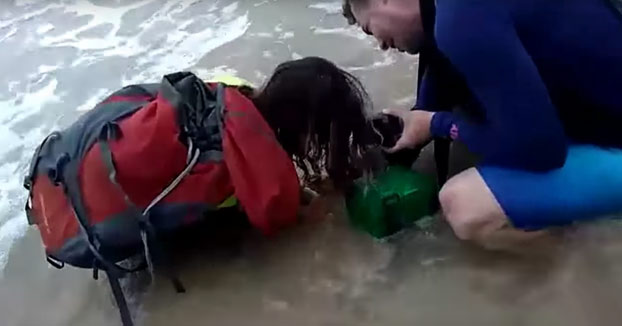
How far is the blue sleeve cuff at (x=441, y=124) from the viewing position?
4.43 ft

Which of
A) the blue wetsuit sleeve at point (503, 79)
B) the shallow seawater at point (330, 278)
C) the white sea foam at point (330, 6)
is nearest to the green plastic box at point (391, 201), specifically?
the shallow seawater at point (330, 278)

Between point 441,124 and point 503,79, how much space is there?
200mm

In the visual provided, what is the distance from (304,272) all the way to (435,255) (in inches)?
7.5

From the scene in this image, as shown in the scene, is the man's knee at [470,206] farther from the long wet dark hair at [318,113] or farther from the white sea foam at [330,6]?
the white sea foam at [330,6]

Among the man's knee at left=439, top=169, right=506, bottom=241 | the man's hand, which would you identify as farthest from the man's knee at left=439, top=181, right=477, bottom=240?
the man's hand

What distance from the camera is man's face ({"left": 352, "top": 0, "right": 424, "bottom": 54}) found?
1280 millimetres

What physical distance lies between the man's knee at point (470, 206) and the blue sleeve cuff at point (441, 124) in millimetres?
83

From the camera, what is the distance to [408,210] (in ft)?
4.46

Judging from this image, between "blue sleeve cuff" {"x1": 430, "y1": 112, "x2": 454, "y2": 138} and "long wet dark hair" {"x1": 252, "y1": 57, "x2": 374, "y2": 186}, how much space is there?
10 cm

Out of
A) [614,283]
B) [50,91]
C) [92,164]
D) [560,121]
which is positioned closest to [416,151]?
[560,121]

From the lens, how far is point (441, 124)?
4.47ft

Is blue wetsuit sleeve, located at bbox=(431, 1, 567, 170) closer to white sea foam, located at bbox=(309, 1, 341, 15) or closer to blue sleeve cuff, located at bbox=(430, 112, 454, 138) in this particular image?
blue sleeve cuff, located at bbox=(430, 112, 454, 138)

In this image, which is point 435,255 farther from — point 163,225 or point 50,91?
point 50,91

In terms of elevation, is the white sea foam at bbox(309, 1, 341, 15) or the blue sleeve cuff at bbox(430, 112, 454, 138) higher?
the blue sleeve cuff at bbox(430, 112, 454, 138)
